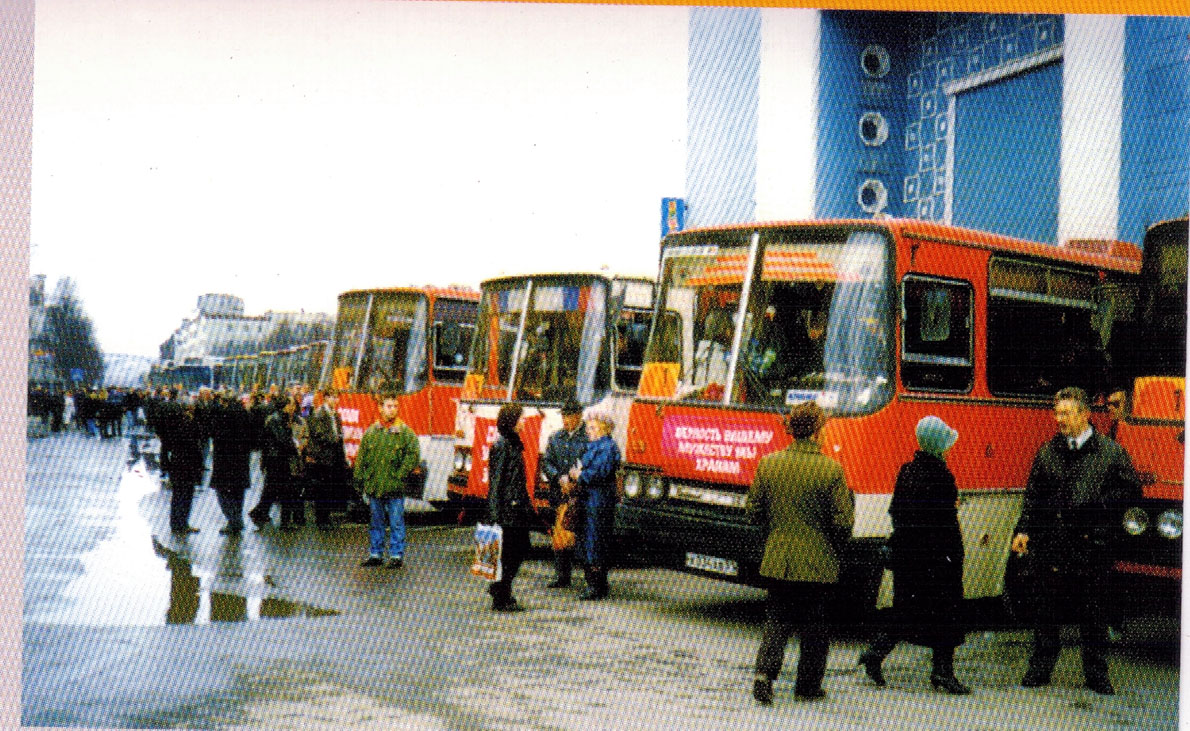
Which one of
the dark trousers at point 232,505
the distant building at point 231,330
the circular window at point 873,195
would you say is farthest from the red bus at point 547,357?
the circular window at point 873,195

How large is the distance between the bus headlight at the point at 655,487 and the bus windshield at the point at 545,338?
8.19 ft

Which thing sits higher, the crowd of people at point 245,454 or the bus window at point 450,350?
the bus window at point 450,350

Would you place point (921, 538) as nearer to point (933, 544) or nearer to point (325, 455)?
point (933, 544)

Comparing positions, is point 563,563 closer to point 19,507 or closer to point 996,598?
point 996,598

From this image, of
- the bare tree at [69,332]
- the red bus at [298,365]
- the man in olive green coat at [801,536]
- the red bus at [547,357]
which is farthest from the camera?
the red bus at [298,365]

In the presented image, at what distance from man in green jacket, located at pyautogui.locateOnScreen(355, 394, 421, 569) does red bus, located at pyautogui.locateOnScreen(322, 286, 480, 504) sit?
8.00 ft

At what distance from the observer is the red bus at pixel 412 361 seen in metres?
12.7

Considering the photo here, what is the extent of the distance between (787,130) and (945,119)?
1825 millimetres

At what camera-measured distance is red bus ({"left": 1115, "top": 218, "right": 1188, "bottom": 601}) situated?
6.48m

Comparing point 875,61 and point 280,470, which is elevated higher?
point 875,61

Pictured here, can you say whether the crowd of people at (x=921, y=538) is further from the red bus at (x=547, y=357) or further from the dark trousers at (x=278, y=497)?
the dark trousers at (x=278, y=497)

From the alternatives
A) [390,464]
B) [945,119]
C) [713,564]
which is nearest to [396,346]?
[390,464]

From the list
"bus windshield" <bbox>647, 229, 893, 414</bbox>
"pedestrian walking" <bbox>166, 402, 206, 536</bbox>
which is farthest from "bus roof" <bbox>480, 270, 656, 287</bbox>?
"pedestrian walking" <bbox>166, 402, 206, 536</bbox>

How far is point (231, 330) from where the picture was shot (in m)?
18.9
